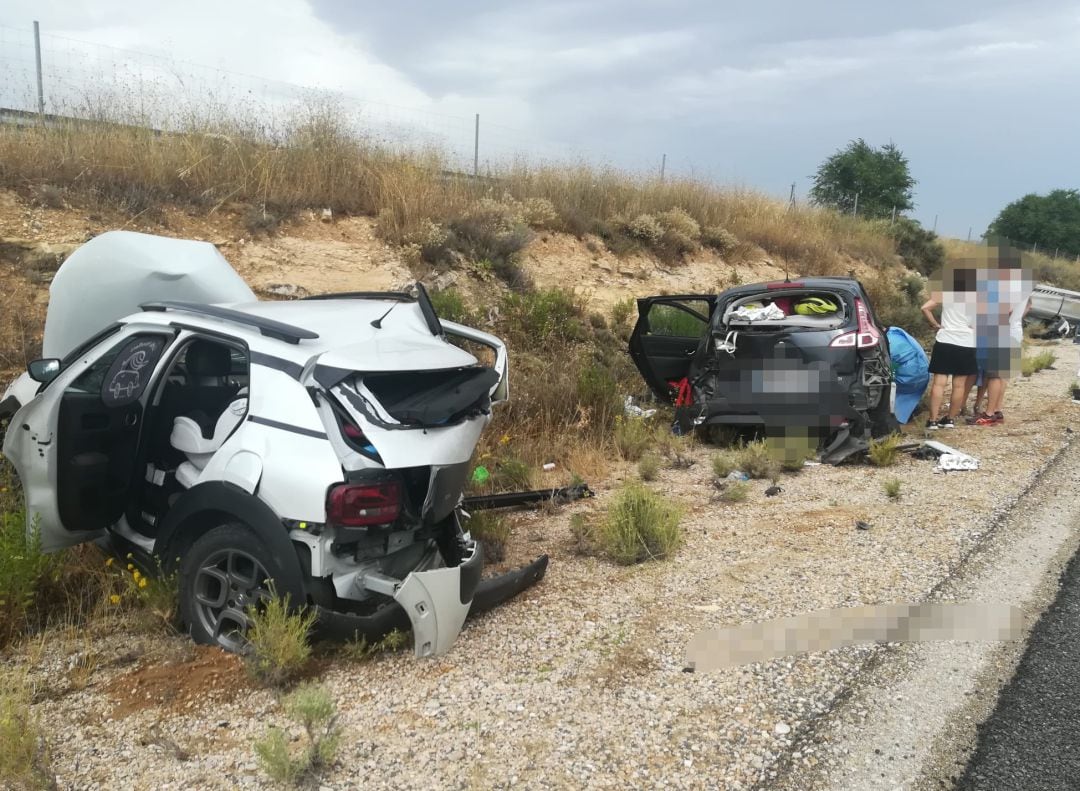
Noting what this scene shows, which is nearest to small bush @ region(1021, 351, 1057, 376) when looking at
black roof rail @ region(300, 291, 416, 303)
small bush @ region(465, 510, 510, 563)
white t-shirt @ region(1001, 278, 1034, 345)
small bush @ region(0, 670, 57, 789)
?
white t-shirt @ region(1001, 278, 1034, 345)

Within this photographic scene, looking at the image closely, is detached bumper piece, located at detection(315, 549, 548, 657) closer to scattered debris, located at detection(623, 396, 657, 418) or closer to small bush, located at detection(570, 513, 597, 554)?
small bush, located at detection(570, 513, 597, 554)

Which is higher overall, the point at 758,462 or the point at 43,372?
the point at 43,372

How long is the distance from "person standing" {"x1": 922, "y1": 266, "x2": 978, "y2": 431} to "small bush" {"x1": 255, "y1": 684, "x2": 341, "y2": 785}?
24.8 ft

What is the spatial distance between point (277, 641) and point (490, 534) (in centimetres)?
205

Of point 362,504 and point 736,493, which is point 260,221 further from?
point 362,504

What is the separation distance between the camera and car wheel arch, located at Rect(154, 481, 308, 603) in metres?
3.20

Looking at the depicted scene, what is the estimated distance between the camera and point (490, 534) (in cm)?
507

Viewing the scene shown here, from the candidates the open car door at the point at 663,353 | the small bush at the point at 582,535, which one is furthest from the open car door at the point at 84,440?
the open car door at the point at 663,353

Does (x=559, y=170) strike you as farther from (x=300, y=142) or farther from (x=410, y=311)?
(x=410, y=311)

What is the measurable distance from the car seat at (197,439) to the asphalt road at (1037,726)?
11.4ft

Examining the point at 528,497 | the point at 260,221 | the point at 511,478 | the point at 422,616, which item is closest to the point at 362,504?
the point at 422,616

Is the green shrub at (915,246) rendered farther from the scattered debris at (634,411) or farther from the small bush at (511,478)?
the small bush at (511,478)

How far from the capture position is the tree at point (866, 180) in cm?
3155

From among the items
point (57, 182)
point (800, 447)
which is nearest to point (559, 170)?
point (57, 182)
